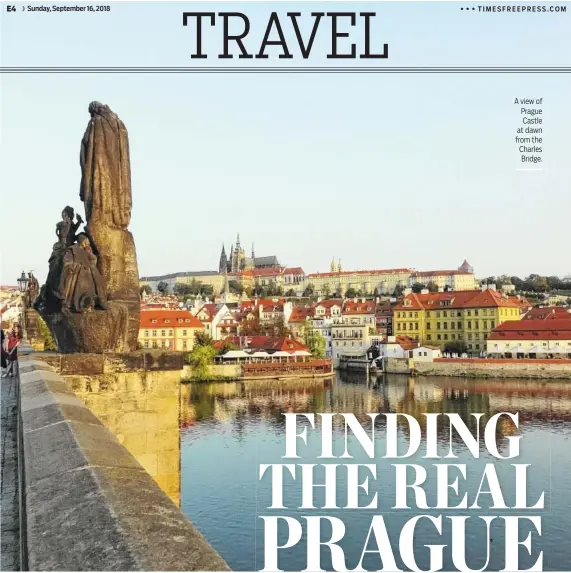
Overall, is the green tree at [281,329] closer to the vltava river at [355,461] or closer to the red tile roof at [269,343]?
the red tile roof at [269,343]

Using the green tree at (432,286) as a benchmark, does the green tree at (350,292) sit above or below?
below

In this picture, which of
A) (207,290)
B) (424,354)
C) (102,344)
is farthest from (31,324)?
(207,290)

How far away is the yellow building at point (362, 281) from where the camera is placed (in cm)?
13788

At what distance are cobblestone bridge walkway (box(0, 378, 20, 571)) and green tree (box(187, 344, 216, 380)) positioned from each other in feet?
147

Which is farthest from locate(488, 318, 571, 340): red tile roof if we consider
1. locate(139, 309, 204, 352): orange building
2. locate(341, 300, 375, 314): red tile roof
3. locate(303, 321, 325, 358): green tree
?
locate(139, 309, 204, 352): orange building

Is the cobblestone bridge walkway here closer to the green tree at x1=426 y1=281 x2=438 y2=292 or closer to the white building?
the white building

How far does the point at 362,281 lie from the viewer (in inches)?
5512

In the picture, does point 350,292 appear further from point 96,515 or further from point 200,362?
point 96,515

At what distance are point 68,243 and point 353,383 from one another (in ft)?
146

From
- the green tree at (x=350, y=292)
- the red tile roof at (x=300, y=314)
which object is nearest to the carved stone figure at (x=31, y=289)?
the red tile roof at (x=300, y=314)

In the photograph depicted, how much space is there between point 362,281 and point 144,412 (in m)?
135

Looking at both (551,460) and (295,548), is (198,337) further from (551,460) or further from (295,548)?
(295,548)

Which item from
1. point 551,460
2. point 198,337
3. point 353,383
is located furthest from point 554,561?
point 198,337

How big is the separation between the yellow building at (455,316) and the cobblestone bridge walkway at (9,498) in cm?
6178
